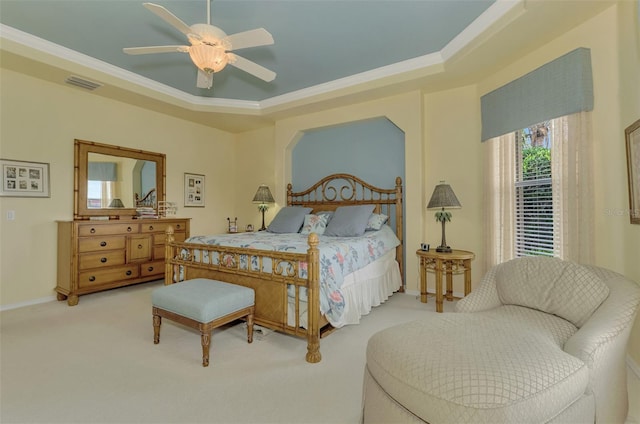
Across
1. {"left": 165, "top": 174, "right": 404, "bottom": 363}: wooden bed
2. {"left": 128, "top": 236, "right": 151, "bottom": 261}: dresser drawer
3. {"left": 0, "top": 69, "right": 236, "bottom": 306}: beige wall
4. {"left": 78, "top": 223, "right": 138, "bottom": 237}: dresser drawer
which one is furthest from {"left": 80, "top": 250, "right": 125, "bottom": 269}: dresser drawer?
{"left": 165, "top": 174, "right": 404, "bottom": 363}: wooden bed

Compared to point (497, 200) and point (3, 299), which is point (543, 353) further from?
point (3, 299)

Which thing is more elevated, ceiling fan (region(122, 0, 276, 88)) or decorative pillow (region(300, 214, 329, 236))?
ceiling fan (region(122, 0, 276, 88))

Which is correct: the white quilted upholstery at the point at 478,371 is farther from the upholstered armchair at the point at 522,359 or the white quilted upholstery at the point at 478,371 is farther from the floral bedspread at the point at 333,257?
the floral bedspread at the point at 333,257

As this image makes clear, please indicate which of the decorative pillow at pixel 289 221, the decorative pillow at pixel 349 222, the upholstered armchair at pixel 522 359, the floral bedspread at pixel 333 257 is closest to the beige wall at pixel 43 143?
the floral bedspread at pixel 333 257

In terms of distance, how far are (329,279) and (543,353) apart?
151cm

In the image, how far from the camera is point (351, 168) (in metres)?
4.71

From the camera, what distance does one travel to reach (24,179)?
3570mm

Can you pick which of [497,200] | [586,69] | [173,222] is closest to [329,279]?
[497,200]

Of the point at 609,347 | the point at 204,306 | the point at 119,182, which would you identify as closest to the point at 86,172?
the point at 119,182

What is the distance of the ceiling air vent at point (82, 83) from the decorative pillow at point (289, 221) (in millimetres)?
2841

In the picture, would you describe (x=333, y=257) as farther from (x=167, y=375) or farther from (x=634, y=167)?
(x=634, y=167)

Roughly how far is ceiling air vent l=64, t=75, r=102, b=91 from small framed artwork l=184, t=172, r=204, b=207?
1.86 metres

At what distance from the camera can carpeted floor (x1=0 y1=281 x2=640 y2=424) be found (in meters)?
1.69

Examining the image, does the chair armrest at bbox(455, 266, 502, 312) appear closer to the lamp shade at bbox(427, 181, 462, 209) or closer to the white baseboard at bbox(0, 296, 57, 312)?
the lamp shade at bbox(427, 181, 462, 209)
